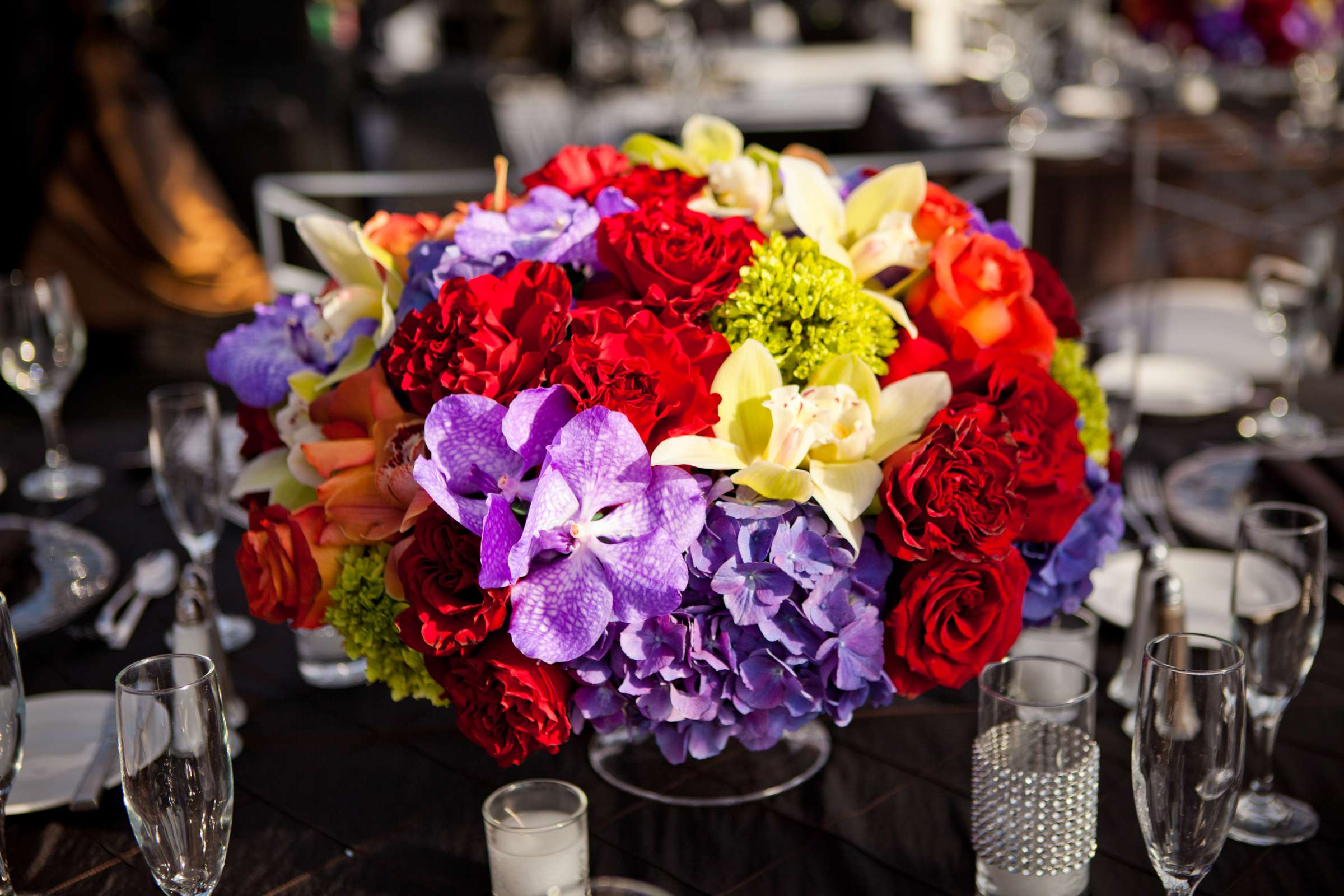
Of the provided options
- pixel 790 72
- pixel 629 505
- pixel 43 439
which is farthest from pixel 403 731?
pixel 790 72

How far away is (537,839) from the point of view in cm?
76

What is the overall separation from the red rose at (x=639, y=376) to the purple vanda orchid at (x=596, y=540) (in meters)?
0.02

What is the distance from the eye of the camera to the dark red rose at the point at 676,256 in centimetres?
81

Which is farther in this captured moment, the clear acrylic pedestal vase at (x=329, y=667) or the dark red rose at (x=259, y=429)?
the clear acrylic pedestal vase at (x=329, y=667)

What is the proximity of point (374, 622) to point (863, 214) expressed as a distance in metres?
0.47

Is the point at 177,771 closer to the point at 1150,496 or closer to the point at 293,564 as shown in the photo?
the point at 293,564

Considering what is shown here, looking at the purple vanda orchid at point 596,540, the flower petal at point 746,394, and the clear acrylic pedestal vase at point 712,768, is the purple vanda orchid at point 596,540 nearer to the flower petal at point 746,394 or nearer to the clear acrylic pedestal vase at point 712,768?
the flower petal at point 746,394

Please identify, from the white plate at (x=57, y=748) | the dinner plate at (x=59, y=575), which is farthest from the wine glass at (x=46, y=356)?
the white plate at (x=57, y=748)

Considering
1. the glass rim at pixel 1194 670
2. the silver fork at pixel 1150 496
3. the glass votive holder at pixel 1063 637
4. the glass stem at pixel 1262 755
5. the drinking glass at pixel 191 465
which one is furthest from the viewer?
the silver fork at pixel 1150 496

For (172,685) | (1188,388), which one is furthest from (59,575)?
(1188,388)

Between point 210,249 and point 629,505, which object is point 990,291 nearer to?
point 629,505

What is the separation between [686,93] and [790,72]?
1377 millimetres

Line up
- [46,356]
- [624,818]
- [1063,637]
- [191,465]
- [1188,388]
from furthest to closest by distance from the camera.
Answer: [1188,388]
[46,356]
[191,465]
[1063,637]
[624,818]

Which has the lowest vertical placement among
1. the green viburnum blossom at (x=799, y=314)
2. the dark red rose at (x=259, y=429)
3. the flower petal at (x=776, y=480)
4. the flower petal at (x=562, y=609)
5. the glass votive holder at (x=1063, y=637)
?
the glass votive holder at (x=1063, y=637)
